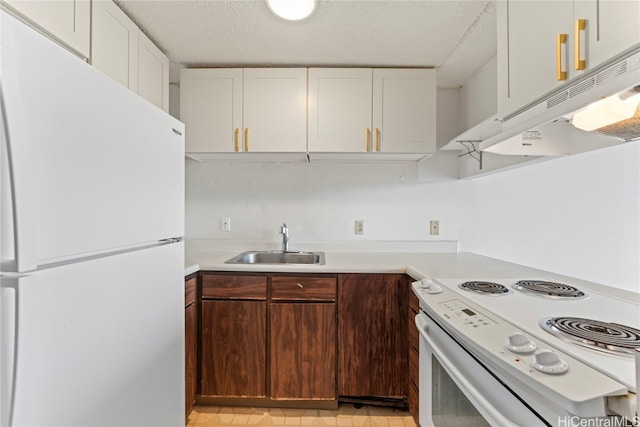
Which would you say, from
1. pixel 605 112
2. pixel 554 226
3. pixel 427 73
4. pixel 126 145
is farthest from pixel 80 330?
pixel 427 73

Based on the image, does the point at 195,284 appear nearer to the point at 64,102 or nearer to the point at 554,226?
the point at 64,102

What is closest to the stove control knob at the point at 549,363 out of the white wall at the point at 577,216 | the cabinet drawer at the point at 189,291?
the white wall at the point at 577,216

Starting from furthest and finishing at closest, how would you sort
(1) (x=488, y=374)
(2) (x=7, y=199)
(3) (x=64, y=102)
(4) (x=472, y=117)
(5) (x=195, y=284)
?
1. (4) (x=472, y=117)
2. (5) (x=195, y=284)
3. (1) (x=488, y=374)
4. (3) (x=64, y=102)
5. (2) (x=7, y=199)

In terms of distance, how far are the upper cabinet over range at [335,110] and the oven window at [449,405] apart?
1354mm

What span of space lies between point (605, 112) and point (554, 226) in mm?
861

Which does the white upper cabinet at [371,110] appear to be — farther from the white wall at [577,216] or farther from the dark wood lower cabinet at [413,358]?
the dark wood lower cabinet at [413,358]

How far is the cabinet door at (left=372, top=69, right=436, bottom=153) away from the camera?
2025 mm

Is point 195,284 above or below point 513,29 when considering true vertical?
below

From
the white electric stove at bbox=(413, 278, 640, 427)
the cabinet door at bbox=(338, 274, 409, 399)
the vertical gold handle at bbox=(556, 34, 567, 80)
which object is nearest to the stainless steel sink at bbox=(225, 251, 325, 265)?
the cabinet door at bbox=(338, 274, 409, 399)

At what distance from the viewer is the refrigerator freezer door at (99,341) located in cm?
61

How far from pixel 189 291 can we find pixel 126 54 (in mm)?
1250

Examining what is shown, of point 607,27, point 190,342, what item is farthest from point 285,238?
point 607,27

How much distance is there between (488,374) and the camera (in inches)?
31.3

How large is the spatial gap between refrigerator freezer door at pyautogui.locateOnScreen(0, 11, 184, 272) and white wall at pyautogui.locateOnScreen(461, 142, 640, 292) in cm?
174
